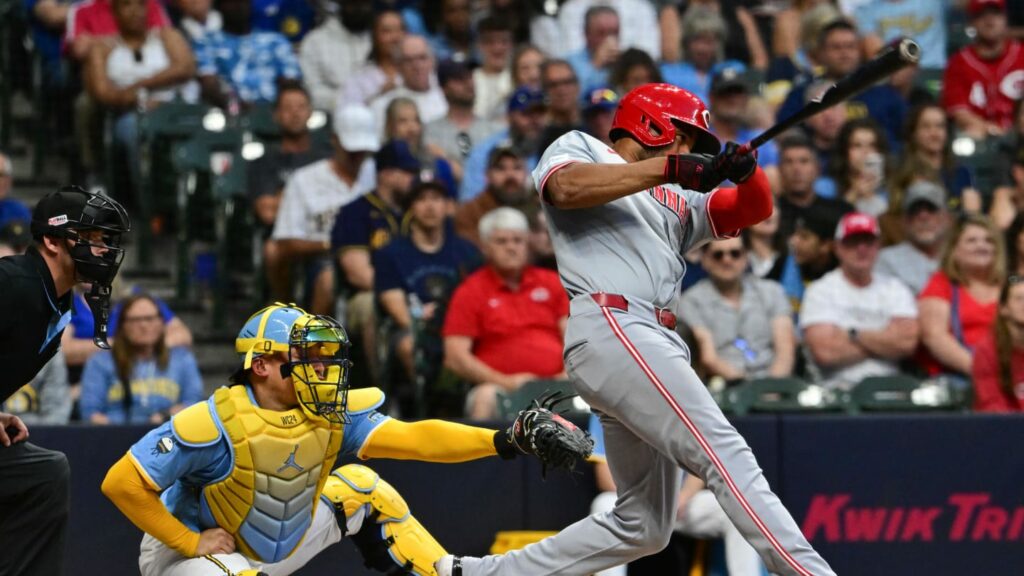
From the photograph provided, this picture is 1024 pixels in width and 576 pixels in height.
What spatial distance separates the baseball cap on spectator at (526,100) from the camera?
31.9 ft

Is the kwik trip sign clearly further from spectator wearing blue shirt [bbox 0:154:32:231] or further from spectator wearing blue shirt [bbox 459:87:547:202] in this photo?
spectator wearing blue shirt [bbox 0:154:32:231]

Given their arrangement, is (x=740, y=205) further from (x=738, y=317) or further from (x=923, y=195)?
(x=923, y=195)

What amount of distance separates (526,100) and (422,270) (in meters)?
1.65

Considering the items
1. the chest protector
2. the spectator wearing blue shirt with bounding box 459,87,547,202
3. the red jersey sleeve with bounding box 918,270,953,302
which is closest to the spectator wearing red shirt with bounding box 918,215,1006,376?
the red jersey sleeve with bounding box 918,270,953,302

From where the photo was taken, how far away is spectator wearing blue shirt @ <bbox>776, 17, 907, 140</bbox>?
10.1 meters

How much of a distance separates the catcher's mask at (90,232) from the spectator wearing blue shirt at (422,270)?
3.08 meters

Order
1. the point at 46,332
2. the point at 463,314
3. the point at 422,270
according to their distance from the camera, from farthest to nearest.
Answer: the point at 422,270, the point at 463,314, the point at 46,332

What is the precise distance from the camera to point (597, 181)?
196 inches

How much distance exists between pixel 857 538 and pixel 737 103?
11.2 ft

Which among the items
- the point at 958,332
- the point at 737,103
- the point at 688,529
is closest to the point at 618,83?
the point at 737,103

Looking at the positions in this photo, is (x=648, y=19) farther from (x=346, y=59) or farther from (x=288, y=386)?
(x=288, y=386)

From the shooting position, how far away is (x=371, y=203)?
8992 mm

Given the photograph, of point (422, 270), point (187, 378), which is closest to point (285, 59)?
point (422, 270)

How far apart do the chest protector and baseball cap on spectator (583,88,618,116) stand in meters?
4.18
